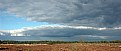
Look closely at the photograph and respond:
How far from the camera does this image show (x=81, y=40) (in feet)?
50.2

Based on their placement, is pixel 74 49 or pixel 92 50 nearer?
pixel 74 49

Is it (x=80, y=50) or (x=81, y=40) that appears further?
(x=80, y=50)

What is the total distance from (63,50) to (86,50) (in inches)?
89.6

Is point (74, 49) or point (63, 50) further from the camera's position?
point (63, 50)

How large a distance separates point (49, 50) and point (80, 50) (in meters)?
3.09

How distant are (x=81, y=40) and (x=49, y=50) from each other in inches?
408

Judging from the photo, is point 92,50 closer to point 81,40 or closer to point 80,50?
point 80,50

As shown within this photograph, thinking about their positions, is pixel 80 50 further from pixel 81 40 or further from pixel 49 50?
pixel 81 40

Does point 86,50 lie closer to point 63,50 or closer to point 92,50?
point 92,50

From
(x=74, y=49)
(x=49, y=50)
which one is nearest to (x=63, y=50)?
(x=49, y=50)

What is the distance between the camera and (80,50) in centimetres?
2452

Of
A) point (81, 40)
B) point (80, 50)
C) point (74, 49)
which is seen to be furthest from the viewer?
point (80, 50)

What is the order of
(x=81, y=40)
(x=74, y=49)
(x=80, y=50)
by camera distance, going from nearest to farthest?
(x=81, y=40) → (x=74, y=49) → (x=80, y=50)

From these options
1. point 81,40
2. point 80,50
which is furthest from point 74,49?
point 80,50
